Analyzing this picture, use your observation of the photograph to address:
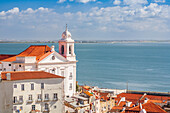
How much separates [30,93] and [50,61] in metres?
13.6

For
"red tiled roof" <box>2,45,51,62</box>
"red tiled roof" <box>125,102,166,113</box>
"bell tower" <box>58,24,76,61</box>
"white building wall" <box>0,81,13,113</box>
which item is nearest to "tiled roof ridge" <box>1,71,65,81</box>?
"white building wall" <box>0,81,13,113</box>

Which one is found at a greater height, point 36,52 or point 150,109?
point 36,52

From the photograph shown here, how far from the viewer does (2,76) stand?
23.1 m

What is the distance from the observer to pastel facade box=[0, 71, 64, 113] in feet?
73.4

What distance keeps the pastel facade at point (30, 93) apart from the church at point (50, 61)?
11.1 meters

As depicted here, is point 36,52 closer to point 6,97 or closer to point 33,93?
point 33,93

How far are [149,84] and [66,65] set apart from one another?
4024 centimetres

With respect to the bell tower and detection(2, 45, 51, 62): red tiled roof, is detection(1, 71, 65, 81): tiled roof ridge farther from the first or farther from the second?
the bell tower

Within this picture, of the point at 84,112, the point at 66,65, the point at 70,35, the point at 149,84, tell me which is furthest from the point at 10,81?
the point at 149,84

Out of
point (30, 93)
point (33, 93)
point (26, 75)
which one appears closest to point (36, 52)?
point (26, 75)

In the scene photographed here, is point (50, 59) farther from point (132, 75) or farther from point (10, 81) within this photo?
point (132, 75)

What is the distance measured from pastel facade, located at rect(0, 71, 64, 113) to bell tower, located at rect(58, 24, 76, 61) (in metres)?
15.3

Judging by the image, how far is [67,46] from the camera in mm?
40156

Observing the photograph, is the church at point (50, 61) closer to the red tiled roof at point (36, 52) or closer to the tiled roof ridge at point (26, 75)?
the red tiled roof at point (36, 52)
